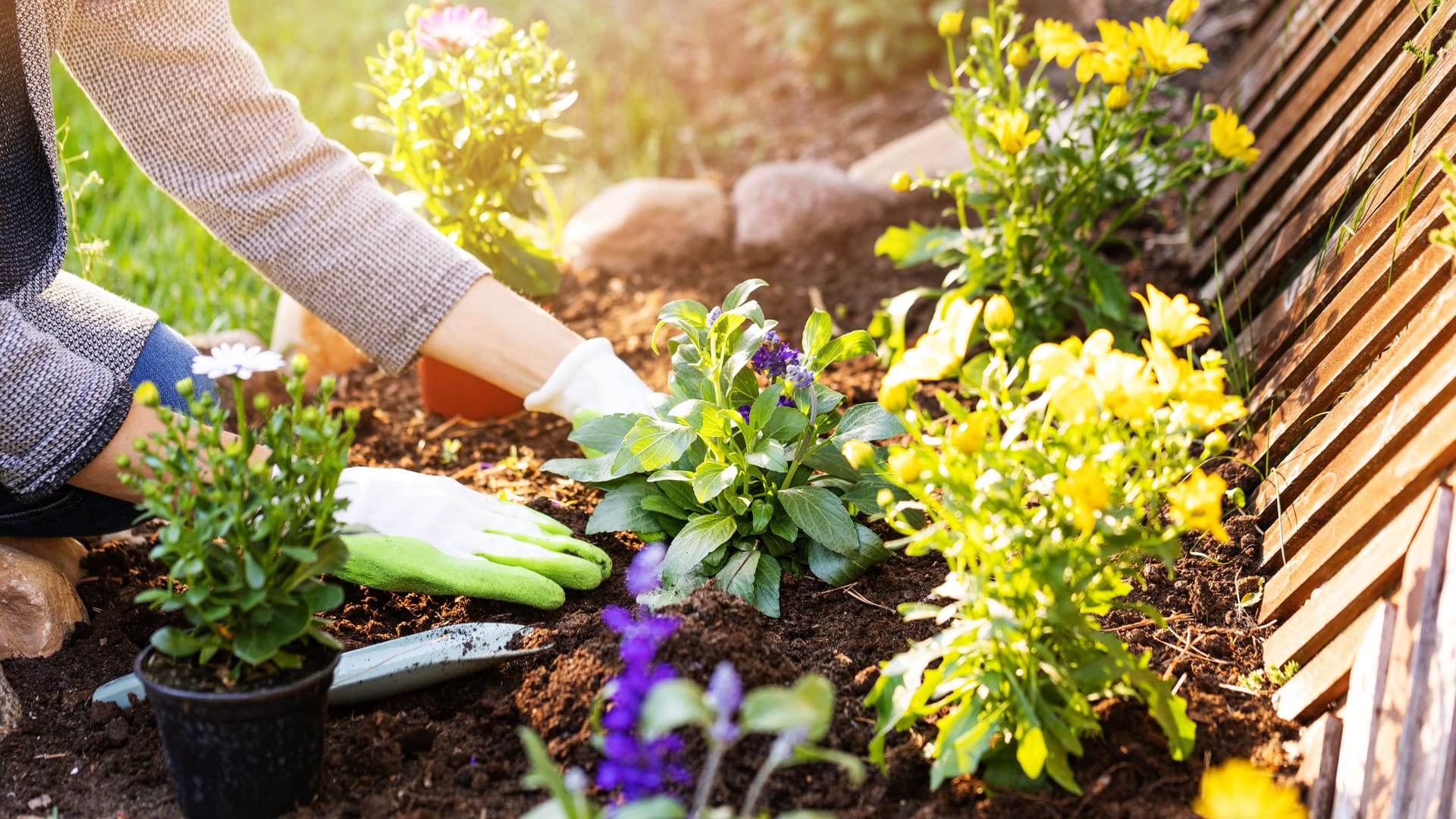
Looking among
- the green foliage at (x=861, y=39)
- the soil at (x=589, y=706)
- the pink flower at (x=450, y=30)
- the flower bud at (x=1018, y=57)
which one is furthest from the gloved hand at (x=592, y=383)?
the green foliage at (x=861, y=39)

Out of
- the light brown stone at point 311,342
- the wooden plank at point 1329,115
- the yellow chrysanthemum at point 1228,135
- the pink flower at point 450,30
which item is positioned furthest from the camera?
the light brown stone at point 311,342

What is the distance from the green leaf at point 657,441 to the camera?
1.52 m

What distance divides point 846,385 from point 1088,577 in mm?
1089

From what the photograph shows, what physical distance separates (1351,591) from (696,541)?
79cm

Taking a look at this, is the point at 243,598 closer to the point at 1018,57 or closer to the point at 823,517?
the point at 823,517

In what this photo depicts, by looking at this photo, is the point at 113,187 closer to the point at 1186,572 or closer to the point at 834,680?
the point at 834,680

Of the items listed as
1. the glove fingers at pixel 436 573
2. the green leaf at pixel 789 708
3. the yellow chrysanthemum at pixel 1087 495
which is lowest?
the glove fingers at pixel 436 573

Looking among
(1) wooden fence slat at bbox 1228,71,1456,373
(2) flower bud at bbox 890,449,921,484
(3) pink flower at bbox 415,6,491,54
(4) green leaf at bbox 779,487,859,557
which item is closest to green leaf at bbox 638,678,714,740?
(2) flower bud at bbox 890,449,921,484

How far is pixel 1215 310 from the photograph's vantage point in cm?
205

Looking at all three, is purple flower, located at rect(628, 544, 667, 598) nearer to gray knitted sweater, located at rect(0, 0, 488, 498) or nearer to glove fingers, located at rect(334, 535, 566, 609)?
glove fingers, located at rect(334, 535, 566, 609)

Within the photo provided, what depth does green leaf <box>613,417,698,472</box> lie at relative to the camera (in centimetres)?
152

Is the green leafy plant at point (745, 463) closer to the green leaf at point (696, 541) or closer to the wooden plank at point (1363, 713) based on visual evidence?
the green leaf at point (696, 541)

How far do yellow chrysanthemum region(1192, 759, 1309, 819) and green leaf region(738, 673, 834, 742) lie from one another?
373 mm

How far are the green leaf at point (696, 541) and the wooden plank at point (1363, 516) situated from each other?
710mm
